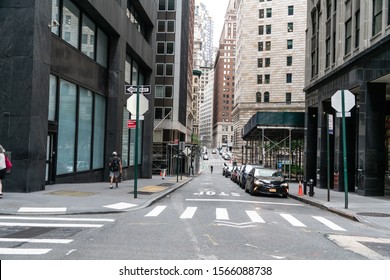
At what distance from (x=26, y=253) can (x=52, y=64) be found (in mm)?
12765

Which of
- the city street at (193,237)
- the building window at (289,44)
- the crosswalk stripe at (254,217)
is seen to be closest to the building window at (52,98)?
the city street at (193,237)

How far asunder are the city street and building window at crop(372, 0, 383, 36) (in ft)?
42.0

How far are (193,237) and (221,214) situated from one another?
4068 millimetres

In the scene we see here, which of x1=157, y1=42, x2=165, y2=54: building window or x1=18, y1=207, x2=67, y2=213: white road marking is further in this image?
x1=157, y1=42, x2=165, y2=54: building window

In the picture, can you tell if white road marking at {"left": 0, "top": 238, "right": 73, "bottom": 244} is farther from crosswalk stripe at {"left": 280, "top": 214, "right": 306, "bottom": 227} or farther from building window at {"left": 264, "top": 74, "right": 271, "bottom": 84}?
building window at {"left": 264, "top": 74, "right": 271, "bottom": 84}

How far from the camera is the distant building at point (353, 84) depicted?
21.2 meters

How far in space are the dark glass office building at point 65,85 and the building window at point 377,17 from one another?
1444 cm

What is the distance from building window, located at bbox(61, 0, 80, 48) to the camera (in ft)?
63.5

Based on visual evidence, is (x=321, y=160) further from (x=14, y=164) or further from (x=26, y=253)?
(x=26, y=253)

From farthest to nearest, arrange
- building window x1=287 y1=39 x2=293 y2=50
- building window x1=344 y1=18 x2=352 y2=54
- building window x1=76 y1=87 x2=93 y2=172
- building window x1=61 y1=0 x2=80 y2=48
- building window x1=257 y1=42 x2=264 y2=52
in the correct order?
building window x1=257 y1=42 x2=264 y2=52
building window x1=287 y1=39 x2=293 y2=50
building window x1=344 y1=18 x2=352 y2=54
building window x1=76 y1=87 x2=93 y2=172
building window x1=61 y1=0 x2=80 y2=48

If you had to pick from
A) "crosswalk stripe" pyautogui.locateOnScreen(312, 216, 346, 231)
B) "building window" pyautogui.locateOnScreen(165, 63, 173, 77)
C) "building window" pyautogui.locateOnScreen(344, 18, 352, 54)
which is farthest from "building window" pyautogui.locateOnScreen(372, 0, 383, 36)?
"building window" pyautogui.locateOnScreen(165, 63, 173, 77)

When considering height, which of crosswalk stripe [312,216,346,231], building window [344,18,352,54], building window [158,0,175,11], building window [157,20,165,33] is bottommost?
crosswalk stripe [312,216,346,231]

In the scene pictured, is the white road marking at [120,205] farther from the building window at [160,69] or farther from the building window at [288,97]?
the building window at [288,97]

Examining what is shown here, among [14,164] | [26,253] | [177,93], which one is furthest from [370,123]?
[177,93]
